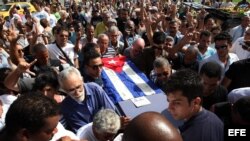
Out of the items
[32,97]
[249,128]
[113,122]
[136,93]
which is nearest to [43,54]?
[136,93]

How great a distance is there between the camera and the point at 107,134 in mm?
2562

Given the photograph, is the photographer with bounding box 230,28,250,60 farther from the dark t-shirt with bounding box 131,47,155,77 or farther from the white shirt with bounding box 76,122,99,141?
the white shirt with bounding box 76,122,99,141


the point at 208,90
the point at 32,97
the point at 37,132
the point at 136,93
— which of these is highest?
the point at 32,97

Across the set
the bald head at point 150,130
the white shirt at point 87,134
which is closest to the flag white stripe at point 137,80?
the white shirt at point 87,134

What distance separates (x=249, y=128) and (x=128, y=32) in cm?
424

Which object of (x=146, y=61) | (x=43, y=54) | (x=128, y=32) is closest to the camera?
(x=43, y=54)

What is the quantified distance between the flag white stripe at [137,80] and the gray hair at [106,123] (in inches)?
47.3

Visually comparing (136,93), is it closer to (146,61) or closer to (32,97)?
(146,61)

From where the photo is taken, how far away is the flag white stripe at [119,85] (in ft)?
12.0

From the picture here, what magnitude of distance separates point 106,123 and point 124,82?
1.50 metres

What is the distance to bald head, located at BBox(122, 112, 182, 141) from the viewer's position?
3.94ft

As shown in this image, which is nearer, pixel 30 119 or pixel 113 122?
pixel 30 119

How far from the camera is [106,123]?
255cm

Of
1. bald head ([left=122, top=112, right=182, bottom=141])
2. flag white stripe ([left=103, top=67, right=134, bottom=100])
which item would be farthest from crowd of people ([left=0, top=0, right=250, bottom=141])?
flag white stripe ([left=103, top=67, right=134, bottom=100])
